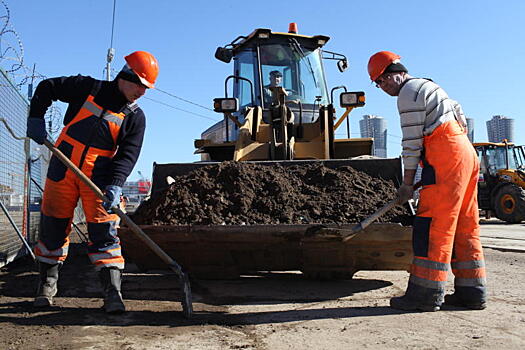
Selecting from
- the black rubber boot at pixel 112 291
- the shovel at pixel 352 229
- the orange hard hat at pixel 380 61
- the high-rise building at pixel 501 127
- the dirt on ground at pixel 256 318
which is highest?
the high-rise building at pixel 501 127

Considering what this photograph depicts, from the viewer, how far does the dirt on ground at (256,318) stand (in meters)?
2.84

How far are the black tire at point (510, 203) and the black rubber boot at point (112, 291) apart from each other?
43.4ft

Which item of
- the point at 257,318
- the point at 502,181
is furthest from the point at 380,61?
the point at 502,181

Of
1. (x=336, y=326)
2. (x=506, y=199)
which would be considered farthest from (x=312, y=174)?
(x=506, y=199)

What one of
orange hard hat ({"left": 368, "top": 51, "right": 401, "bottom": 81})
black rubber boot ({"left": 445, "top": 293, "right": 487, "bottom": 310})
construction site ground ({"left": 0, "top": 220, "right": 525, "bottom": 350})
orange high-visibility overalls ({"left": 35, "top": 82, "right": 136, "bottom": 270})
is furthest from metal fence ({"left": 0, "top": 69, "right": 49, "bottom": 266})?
black rubber boot ({"left": 445, "top": 293, "right": 487, "bottom": 310})

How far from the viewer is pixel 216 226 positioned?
3928 millimetres

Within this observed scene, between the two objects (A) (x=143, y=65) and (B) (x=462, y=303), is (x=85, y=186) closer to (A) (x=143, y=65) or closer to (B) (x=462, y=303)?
(A) (x=143, y=65)

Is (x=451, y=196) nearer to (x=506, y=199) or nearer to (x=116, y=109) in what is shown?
(x=116, y=109)

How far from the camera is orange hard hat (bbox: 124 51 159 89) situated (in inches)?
149

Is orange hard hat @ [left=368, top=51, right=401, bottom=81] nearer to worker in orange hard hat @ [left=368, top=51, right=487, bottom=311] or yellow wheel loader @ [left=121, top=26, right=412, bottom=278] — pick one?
worker in orange hard hat @ [left=368, top=51, right=487, bottom=311]

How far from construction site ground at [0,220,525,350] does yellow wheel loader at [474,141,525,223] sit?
10.5 meters

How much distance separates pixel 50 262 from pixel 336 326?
2.13m

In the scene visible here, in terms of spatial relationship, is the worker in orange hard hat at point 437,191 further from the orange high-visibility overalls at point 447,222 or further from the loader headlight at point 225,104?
the loader headlight at point 225,104

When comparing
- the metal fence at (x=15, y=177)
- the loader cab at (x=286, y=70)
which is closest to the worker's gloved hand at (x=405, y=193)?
the loader cab at (x=286, y=70)
